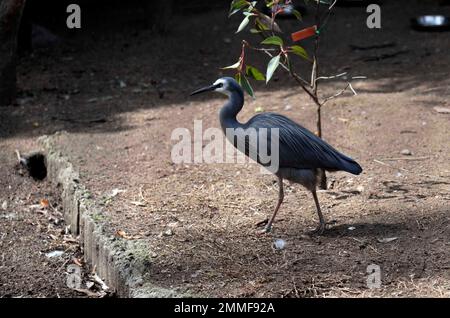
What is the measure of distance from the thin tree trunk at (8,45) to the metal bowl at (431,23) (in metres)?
4.81

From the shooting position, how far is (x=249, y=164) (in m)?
6.21

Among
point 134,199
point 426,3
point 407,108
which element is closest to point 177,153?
point 134,199

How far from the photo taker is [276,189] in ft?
18.9

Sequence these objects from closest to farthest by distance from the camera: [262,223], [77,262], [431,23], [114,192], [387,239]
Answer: [387,239]
[262,223]
[77,262]
[114,192]
[431,23]

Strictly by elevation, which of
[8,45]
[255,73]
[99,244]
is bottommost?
[99,244]

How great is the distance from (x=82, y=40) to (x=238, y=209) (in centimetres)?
557

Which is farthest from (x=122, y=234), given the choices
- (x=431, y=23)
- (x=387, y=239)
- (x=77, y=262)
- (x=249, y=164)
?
(x=431, y=23)

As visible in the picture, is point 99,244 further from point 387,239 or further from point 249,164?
point 387,239

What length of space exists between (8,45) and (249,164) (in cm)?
318

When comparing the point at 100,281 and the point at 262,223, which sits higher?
the point at 262,223
